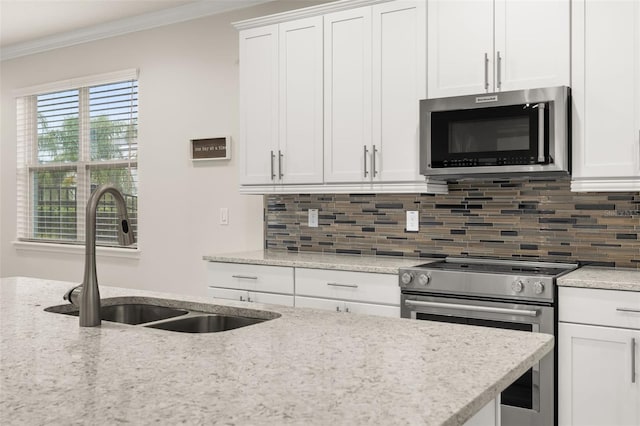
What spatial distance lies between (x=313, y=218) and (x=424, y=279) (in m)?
1.25

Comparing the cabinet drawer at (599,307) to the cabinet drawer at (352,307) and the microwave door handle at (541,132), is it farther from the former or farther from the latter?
the cabinet drawer at (352,307)

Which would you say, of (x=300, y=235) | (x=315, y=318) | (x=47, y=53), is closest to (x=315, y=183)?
→ (x=300, y=235)

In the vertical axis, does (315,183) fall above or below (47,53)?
below

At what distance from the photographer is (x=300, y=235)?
4113 millimetres

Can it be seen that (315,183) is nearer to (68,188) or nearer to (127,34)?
(127,34)

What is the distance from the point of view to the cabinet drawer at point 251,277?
3420mm

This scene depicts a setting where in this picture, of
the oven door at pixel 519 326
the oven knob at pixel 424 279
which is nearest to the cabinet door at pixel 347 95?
the oven knob at pixel 424 279

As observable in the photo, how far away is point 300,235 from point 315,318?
239cm

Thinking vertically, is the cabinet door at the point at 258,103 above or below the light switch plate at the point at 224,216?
above

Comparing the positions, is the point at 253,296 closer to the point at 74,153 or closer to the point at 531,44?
the point at 531,44

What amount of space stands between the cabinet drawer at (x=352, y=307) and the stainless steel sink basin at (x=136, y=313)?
3.71 feet

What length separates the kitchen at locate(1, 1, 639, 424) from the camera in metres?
3.22

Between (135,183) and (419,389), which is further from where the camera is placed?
(135,183)

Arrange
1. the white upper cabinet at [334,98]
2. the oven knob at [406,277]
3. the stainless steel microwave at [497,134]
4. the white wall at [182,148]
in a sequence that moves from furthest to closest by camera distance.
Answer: the white wall at [182,148] < the white upper cabinet at [334,98] < the oven knob at [406,277] < the stainless steel microwave at [497,134]
